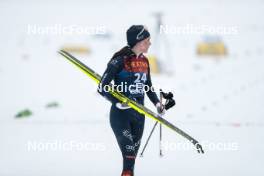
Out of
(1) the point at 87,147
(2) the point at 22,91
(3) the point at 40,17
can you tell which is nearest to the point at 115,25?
(3) the point at 40,17

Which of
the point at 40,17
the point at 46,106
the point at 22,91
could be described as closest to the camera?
the point at 46,106

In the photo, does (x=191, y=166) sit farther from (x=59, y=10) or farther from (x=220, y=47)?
(x=59, y=10)

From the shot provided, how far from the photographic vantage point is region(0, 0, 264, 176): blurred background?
21.4ft

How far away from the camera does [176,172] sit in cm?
581

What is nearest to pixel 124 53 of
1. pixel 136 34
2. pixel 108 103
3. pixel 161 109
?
pixel 136 34

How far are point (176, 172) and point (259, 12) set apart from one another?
71.7ft

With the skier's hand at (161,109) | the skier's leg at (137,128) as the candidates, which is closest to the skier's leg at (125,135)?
the skier's leg at (137,128)

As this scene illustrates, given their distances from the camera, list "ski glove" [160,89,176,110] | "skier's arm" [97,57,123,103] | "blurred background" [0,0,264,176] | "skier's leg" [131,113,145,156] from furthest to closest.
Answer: "blurred background" [0,0,264,176] < "ski glove" [160,89,176,110] < "skier's leg" [131,113,145,156] < "skier's arm" [97,57,123,103]

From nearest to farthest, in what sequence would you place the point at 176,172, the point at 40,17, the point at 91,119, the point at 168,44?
1. the point at 176,172
2. the point at 91,119
3. the point at 168,44
4. the point at 40,17

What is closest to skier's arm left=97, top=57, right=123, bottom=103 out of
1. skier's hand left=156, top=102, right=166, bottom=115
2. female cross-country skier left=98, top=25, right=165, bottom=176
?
female cross-country skier left=98, top=25, right=165, bottom=176

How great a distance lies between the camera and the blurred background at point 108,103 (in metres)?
6.52

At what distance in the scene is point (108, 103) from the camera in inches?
492

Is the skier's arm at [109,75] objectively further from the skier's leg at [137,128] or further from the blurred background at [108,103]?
the blurred background at [108,103]

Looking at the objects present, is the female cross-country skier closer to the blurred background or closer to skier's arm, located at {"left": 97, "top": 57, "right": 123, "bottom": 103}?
skier's arm, located at {"left": 97, "top": 57, "right": 123, "bottom": 103}
